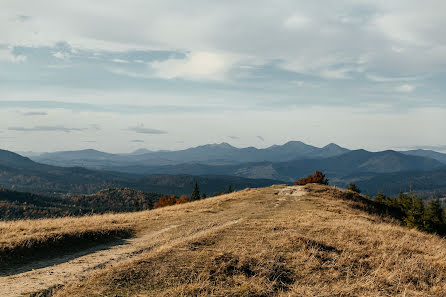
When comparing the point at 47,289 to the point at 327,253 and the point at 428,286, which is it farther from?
the point at 428,286

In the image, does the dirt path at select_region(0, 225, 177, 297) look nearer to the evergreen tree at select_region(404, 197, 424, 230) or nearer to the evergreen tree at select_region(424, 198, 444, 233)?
the evergreen tree at select_region(404, 197, 424, 230)

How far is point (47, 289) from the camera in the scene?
9328mm

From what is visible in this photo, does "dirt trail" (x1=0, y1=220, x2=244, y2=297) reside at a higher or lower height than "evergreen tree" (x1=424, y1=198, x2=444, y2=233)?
higher

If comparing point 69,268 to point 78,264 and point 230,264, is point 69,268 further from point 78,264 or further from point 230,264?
point 230,264

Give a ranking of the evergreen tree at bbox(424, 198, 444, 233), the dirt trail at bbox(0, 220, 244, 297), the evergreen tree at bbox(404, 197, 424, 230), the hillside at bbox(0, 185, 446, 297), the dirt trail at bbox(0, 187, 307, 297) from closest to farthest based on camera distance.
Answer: the hillside at bbox(0, 185, 446, 297) < the dirt trail at bbox(0, 220, 244, 297) < the dirt trail at bbox(0, 187, 307, 297) < the evergreen tree at bbox(404, 197, 424, 230) < the evergreen tree at bbox(424, 198, 444, 233)

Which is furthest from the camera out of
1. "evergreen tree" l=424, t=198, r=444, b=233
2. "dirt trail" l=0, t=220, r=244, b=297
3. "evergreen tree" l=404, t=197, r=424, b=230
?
"evergreen tree" l=424, t=198, r=444, b=233

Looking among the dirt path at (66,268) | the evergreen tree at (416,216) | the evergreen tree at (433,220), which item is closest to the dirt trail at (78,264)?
the dirt path at (66,268)

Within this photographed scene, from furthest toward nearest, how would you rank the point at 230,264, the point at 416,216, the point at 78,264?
the point at 416,216, the point at 78,264, the point at 230,264

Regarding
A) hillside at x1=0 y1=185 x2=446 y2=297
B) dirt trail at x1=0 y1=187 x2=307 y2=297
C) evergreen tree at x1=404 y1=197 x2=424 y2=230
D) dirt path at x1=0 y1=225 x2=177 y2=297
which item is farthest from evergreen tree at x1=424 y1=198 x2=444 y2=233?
dirt path at x1=0 y1=225 x2=177 y2=297

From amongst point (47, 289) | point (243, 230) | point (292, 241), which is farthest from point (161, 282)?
point (243, 230)

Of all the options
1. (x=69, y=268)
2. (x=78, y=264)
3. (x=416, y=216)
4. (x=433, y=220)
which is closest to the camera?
(x=69, y=268)

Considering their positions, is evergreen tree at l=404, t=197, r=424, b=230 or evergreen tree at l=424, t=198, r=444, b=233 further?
evergreen tree at l=424, t=198, r=444, b=233

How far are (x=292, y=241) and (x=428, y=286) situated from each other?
19.0 feet

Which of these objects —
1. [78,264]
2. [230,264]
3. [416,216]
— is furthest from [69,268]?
[416,216]
